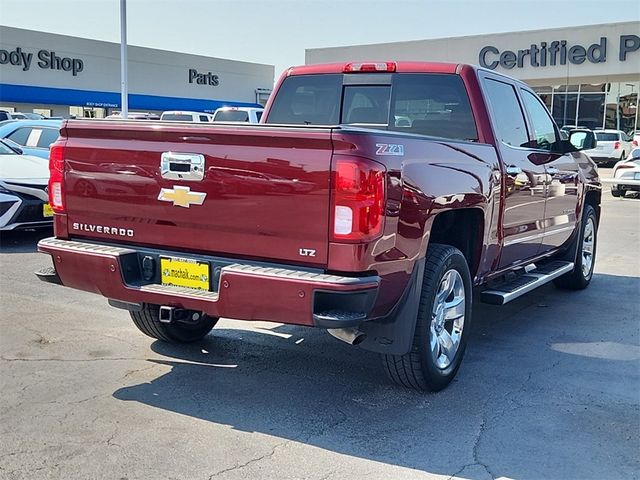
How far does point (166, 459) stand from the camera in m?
3.49

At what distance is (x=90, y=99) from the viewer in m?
43.0

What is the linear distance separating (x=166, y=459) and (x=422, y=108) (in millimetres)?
3189

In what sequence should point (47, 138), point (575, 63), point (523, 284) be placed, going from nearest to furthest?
point (523, 284), point (47, 138), point (575, 63)

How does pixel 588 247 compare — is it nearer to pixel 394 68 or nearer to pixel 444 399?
pixel 394 68

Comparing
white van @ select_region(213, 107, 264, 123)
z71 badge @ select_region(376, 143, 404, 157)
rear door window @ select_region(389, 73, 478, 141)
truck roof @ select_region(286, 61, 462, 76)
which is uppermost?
white van @ select_region(213, 107, 264, 123)

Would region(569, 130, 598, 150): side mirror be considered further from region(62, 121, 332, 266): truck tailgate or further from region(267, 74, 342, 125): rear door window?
region(62, 121, 332, 266): truck tailgate

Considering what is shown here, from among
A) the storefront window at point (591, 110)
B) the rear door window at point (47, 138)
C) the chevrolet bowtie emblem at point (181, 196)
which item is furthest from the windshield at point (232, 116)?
the storefront window at point (591, 110)

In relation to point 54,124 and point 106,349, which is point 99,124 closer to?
point 106,349

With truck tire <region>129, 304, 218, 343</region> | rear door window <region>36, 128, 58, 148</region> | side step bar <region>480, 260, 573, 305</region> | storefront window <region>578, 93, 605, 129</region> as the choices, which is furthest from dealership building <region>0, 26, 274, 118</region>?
side step bar <region>480, 260, 573, 305</region>

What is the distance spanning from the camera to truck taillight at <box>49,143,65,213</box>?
→ 4.36 metres

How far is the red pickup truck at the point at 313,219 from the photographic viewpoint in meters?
3.57

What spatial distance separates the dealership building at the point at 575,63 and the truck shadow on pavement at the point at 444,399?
31704 millimetres

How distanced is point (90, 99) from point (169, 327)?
135ft

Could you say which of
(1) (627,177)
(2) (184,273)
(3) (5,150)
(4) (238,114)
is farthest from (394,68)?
(1) (627,177)
